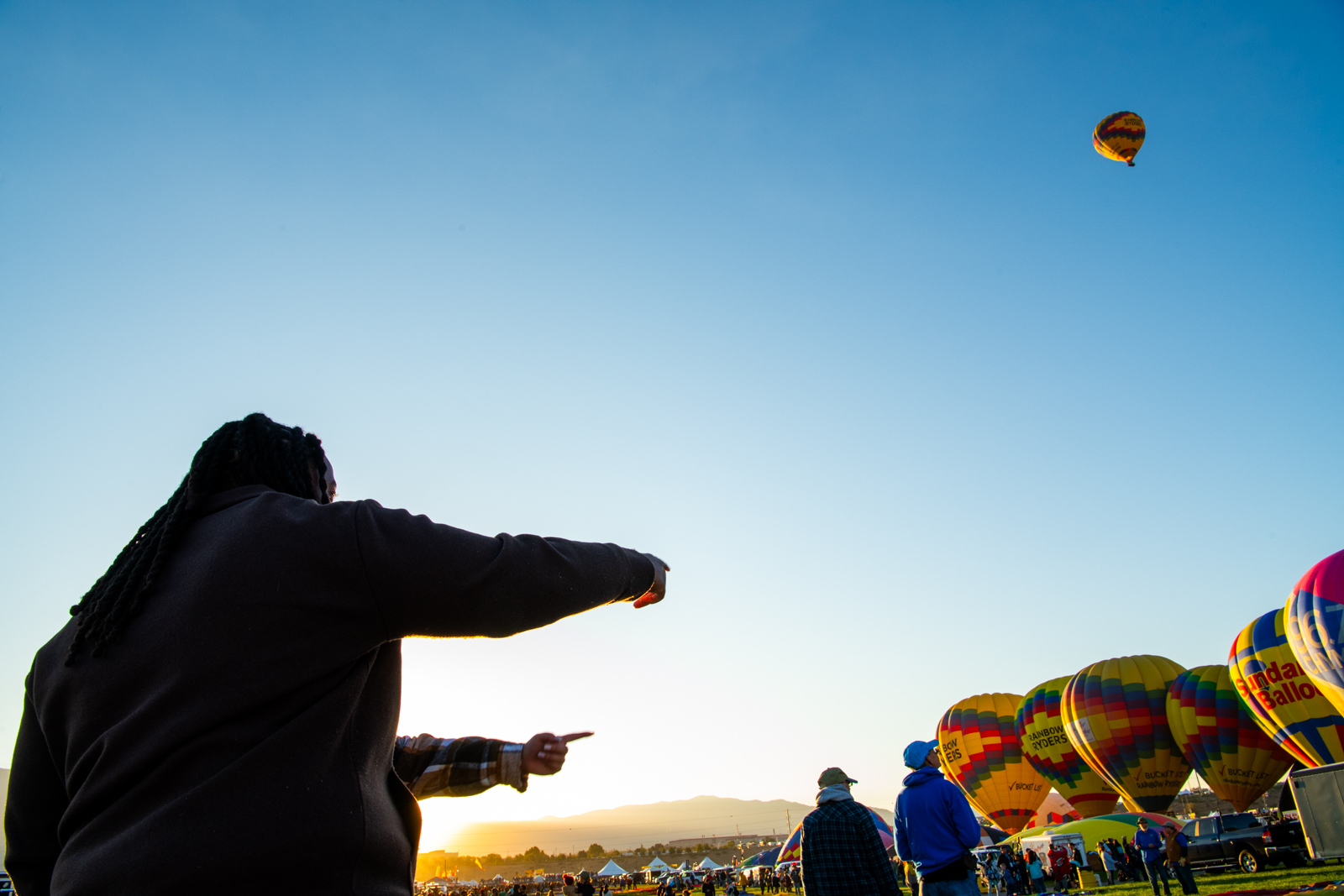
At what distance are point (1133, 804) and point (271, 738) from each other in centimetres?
3411

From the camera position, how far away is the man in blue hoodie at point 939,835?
18.7 feet

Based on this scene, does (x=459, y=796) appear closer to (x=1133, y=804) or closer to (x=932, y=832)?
(x=932, y=832)

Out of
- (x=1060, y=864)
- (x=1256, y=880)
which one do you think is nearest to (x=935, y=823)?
(x=1256, y=880)

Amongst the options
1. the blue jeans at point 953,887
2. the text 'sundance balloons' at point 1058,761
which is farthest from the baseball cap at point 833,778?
the text 'sundance balloons' at point 1058,761

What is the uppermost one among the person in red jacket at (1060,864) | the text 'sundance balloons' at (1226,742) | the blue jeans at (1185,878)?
the text 'sundance balloons' at (1226,742)

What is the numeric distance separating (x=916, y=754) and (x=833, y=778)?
2.83ft

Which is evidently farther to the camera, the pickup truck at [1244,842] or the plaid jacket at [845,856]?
the pickup truck at [1244,842]

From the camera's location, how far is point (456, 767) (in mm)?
1943

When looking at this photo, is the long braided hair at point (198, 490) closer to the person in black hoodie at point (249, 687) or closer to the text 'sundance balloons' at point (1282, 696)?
the person in black hoodie at point (249, 687)

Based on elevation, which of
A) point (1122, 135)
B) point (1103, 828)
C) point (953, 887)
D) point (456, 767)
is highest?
point (1122, 135)

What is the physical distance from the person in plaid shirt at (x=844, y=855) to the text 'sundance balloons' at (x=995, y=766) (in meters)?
31.4

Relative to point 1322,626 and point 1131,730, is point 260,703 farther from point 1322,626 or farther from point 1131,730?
point 1131,730

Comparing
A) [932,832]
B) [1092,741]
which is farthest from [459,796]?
[1092,741]

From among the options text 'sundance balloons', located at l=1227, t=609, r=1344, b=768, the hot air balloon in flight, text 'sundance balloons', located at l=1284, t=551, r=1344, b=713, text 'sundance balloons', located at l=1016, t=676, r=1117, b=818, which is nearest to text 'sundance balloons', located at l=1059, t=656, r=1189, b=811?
text 'sundance balloons', located at l=1016, t=676, r=1117, b=818
